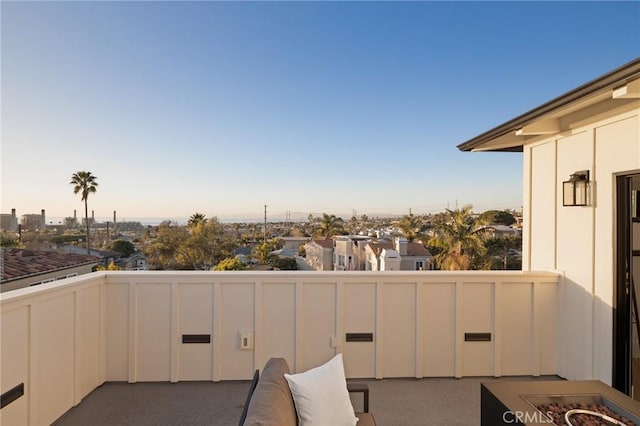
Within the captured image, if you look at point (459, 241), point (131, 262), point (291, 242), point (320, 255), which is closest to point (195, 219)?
point (291, 242)

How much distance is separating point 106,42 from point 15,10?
1480 mm

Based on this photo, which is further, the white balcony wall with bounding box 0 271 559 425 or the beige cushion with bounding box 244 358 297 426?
the white balcony wall with bounding box 0 271 559 425

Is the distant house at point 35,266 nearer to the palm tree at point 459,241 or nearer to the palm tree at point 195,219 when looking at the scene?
the palm tree at point 195,219

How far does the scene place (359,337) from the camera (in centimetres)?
304

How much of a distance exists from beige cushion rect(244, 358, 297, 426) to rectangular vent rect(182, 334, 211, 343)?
160 centimetres

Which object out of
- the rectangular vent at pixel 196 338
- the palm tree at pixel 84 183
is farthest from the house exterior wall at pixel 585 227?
the palm tree at pixel 84 183

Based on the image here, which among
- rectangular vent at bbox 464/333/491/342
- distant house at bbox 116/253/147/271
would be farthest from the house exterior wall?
distant house at bbox 116/253/147/271

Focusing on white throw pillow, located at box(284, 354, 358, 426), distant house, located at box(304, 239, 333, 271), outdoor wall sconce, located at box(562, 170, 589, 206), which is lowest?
distant house, located at box(304, 239, 333, 271)

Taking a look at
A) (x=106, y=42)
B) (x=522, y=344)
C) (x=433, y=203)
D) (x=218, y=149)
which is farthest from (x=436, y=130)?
(x=106, y=42)

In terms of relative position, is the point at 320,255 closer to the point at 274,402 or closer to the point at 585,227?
the point at 585,227

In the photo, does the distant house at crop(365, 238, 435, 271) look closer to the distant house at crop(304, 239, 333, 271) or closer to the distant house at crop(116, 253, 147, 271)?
the distant house at crop(304, 239, 333, 271)

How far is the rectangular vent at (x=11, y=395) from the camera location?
6.21 feet

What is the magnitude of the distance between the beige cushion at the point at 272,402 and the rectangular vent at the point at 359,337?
1521mm

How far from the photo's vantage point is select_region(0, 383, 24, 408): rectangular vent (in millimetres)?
1893
